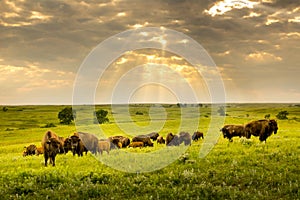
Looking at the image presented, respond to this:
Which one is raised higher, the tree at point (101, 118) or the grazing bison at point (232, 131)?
the grazing bison at point (232, 131)

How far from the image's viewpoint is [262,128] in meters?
28.3

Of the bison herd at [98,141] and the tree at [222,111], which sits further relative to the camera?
the tree at [222,111]

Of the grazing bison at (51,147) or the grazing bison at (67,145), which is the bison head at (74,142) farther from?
the grazing bison at (51,147)

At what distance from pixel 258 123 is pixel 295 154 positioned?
988cm

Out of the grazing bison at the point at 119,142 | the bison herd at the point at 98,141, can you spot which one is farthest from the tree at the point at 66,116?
the grazing bison at the point at 119,142

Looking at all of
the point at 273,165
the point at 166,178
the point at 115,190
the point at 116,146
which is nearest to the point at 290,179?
the point at 273,165

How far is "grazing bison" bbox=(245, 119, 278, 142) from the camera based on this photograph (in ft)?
92.0

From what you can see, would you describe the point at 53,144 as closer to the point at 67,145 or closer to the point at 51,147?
the point at 51,147

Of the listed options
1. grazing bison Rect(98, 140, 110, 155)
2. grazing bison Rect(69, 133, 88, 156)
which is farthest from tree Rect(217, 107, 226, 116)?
grazing bison Rect(69, 133, 88, 156)

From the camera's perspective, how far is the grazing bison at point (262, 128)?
28042mm

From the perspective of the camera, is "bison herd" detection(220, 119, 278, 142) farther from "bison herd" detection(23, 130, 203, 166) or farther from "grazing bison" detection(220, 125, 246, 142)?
"bison herd" detection(23, 130, 203, 166)

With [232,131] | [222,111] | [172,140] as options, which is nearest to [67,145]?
[172,140]

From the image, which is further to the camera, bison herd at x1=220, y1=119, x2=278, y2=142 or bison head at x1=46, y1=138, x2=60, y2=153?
bison herd at x1=220, y1=119, x2=278, y2=142

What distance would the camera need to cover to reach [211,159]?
1844 centimetres
